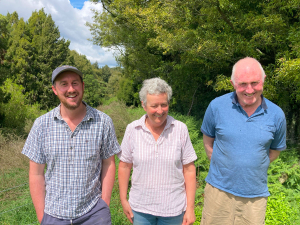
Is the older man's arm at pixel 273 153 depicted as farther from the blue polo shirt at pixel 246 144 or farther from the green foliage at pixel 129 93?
the green foliage at pixel 129 93

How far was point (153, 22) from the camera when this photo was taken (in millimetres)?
9312

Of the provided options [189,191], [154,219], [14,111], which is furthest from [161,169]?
[14,111]

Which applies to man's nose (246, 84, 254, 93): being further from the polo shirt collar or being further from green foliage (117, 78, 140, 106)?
green foliage (117, 78, 140, 106)

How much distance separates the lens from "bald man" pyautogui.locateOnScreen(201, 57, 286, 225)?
2104mm

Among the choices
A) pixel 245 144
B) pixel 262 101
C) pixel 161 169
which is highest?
pixel 262 101

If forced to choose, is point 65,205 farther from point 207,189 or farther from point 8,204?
point 8,204

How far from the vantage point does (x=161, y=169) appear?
6.46 feet

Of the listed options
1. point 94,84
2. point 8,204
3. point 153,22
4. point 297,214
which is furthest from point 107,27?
point 94,84

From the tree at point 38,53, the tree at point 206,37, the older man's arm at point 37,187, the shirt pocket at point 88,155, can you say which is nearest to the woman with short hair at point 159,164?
the shirt pocket at point 88,155

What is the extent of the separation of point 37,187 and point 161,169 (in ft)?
3.50

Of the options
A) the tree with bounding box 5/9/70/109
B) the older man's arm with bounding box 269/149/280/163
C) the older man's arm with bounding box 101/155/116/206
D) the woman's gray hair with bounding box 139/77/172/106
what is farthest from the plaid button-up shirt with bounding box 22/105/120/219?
the tree with bounding box 5/9/70/109

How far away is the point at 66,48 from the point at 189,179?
33.9m

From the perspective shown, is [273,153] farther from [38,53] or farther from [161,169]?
[38,53]

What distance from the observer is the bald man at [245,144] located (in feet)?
6.90
